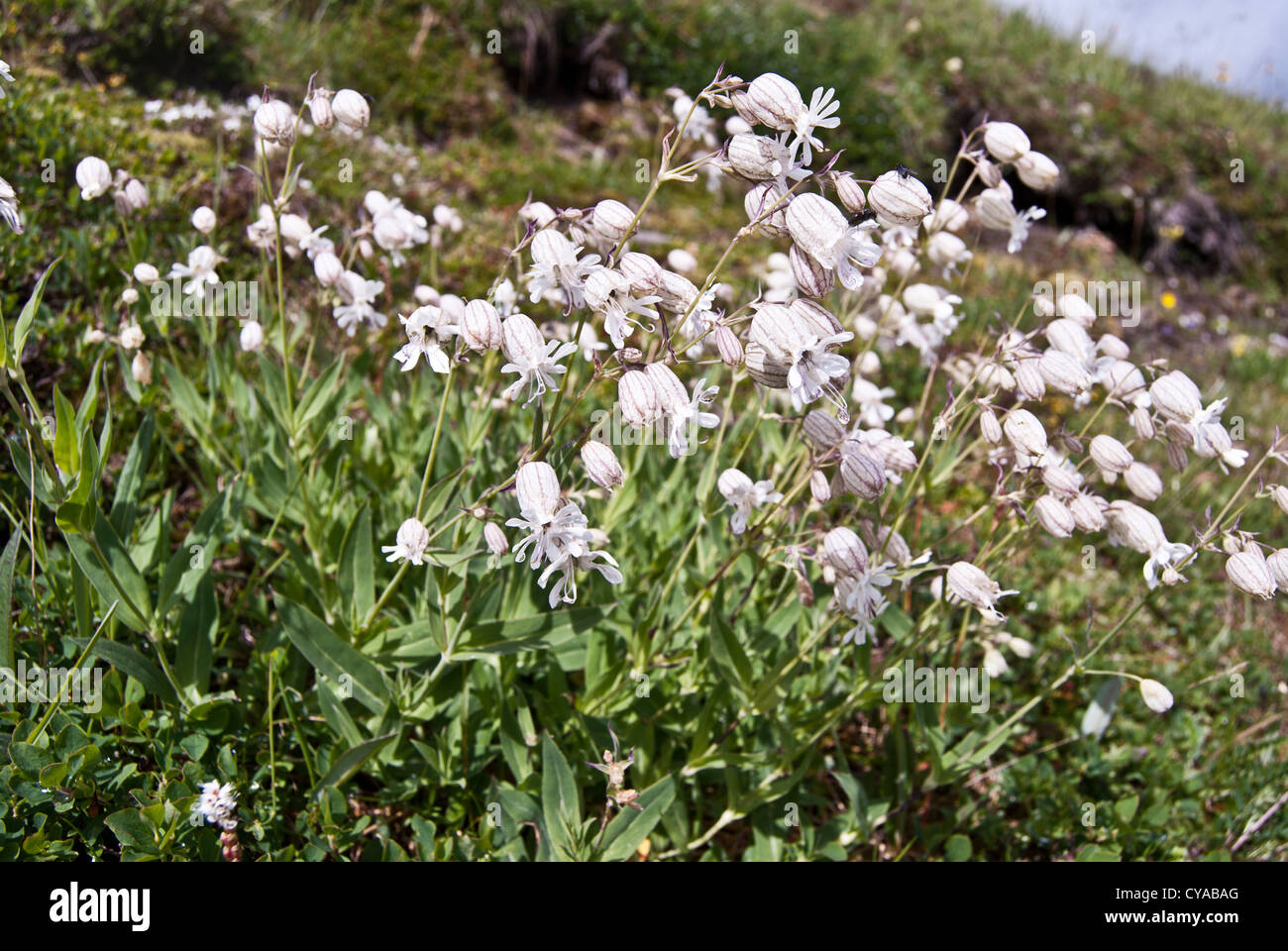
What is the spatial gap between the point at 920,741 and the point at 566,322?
2474mm

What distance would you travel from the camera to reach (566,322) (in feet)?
13.9

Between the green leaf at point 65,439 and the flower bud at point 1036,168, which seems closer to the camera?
the green leaf at point 65,439

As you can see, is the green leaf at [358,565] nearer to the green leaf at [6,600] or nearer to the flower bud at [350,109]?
the green leaf at [6,600]

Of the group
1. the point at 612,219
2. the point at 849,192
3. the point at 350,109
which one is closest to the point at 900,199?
the point at 849,192

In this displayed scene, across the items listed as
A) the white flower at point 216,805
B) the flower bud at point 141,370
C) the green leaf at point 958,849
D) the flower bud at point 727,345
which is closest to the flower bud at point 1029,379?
the flower bud at point 727,345

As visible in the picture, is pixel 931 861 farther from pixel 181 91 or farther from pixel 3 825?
pixel 181 91

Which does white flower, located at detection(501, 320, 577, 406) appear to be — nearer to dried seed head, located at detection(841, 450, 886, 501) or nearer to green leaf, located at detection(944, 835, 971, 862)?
dried seed head, located at detection(841, 450, 886, 501)

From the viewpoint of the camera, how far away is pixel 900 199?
5.45 feet

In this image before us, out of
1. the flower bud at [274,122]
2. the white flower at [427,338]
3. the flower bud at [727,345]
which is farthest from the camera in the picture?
the flower bud at [274,122]

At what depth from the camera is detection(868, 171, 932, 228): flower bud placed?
1658 mm

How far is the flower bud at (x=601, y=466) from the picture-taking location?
175 cm

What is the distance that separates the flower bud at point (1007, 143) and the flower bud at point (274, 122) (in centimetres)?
177

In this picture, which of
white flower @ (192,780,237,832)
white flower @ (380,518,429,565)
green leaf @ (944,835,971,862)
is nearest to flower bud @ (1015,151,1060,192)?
white flower @ (380,518,429,565)

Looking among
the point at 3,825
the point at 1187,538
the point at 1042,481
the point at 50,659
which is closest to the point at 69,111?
the point at 50,659
